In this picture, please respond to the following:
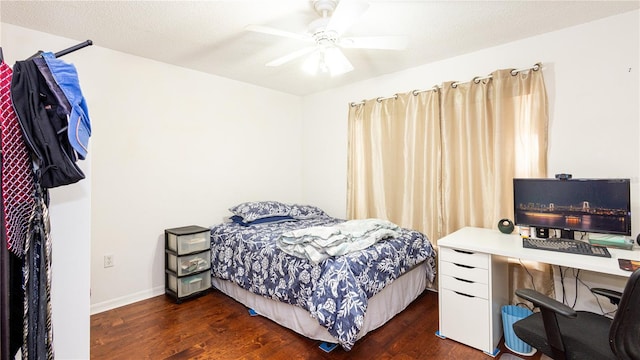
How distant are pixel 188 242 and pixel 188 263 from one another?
0.20 m

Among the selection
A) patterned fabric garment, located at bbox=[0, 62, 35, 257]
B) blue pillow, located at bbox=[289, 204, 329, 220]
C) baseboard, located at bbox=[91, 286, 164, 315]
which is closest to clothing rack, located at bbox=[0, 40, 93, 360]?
patterned fabric garment, located at bbox=[0, 62, 35, 257]

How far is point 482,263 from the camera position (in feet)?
6.87

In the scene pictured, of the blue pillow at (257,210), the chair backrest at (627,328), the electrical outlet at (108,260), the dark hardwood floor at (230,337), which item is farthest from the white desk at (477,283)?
the electrical outlet at (108,260)

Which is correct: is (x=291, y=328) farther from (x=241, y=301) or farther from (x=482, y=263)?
(x=482, y=263)

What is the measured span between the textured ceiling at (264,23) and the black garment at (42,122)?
129 centimetres

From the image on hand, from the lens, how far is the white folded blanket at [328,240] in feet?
7.11

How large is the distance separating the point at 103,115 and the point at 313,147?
2.43 metres

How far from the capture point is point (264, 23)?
2.31 meters

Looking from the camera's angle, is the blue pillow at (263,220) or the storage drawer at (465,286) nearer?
the storage drawer at (465,286)

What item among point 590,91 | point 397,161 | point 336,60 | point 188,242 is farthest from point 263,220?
point 590,91

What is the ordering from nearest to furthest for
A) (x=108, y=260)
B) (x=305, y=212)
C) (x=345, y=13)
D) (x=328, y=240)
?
(x=345, y=13) → (x=328, y=240) → (x=108, y=260) → (x=305, y=212)

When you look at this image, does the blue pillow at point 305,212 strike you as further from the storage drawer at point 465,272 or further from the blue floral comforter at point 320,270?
the storage drawer at point 465,272

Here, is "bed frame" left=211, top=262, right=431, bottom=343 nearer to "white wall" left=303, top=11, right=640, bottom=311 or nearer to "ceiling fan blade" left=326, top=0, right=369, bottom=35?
"white wall" left=303, top=11, right=640, bottom=311

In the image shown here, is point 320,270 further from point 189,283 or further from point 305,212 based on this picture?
point 305,212
